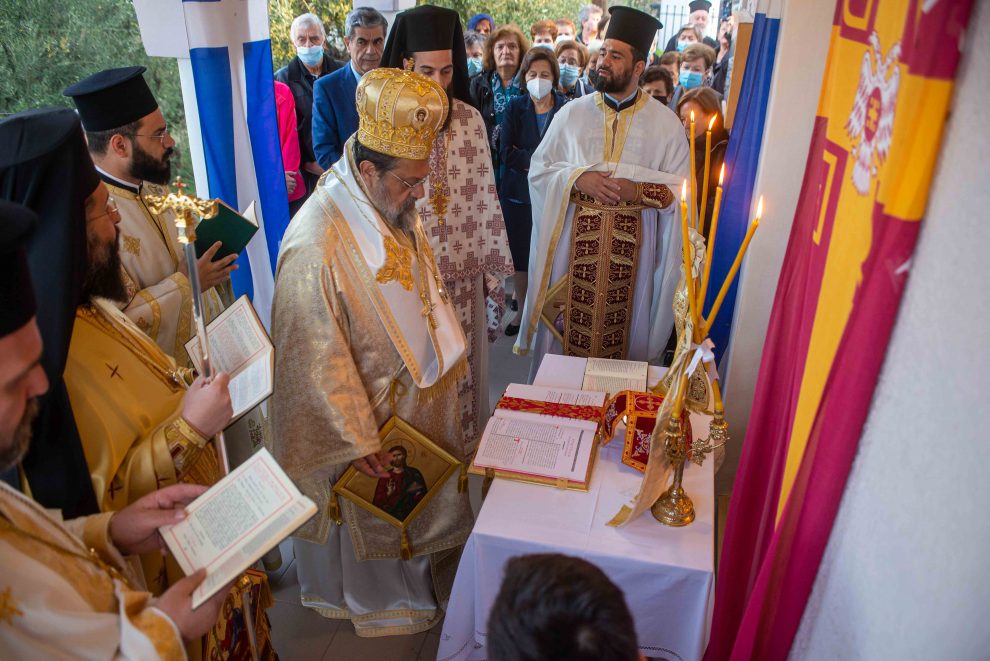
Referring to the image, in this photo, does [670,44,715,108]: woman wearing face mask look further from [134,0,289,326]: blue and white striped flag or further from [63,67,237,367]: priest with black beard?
[63,67,237,367]: priest with black beard

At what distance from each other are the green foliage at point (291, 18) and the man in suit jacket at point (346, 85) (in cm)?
145

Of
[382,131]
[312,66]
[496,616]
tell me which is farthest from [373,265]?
[312,66]

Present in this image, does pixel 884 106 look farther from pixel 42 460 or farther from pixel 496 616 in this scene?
pixel 42 460

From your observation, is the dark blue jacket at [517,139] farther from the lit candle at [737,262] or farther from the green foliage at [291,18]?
the lit candle at [737,262]

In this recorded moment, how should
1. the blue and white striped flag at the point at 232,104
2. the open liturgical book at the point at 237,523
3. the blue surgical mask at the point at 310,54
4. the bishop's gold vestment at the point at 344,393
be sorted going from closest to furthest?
the open liturgical book at the point at 237,523 < the bishop's gold vestment at the point at 344,393 < the blue and white striped flag at the point at 232,104 < the blue surgical mask at the point at 310,54

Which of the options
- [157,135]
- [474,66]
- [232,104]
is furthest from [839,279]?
[474,66]

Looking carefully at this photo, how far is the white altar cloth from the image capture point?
1753mm

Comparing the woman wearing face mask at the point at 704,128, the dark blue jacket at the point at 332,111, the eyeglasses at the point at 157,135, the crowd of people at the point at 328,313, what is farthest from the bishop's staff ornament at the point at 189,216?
the woman wearing face mask at the point at 704,128

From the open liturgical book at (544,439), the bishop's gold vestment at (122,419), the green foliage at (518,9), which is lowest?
the open liturgical book at (544,439)

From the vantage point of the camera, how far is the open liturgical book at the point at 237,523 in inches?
48.5

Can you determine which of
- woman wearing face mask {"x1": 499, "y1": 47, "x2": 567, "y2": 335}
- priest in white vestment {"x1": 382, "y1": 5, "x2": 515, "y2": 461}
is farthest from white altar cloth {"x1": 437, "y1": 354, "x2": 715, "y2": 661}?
woman wearing face mask {"x1": 499, "y1": 47, "x2": 567, "y2": 335}

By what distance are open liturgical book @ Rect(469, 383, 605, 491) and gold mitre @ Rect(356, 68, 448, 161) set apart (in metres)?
0.94

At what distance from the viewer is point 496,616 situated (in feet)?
3.36

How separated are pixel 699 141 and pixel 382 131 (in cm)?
293
